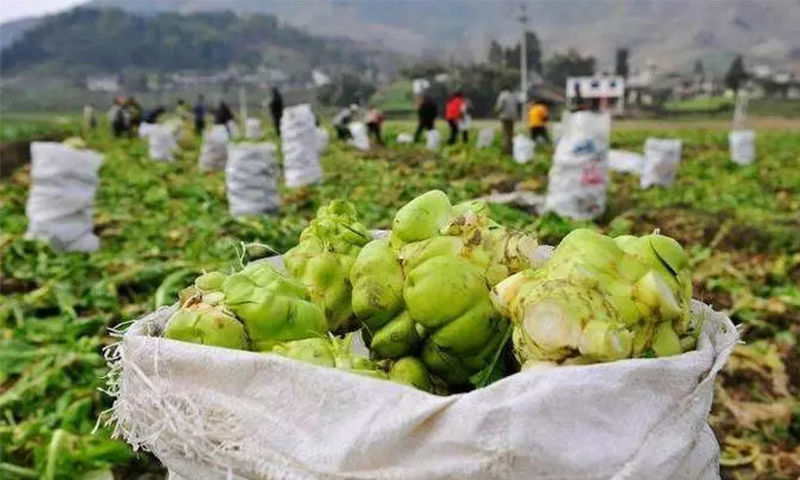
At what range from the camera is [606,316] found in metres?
Answer: 1.45

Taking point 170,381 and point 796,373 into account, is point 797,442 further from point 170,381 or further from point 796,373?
point 170,381

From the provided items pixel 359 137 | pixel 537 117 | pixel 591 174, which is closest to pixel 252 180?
pixel 591 174

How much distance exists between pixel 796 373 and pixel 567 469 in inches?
181

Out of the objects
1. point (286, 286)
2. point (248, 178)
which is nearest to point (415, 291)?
point (286, 286)

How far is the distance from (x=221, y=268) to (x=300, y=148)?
848 centimetres

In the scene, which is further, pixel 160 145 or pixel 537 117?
pixel 537 117

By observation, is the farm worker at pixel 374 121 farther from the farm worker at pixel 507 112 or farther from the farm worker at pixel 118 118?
the farm worker at pixel 118 118

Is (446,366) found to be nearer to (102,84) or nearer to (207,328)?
(207,328)

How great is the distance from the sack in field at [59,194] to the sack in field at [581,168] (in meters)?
4.98

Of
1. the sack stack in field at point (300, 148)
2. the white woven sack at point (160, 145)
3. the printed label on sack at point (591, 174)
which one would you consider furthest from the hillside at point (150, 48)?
the printed label on sack at point (591, 174)

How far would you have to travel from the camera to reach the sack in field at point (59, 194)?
8.43 metres

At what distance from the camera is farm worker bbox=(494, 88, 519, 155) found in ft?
64.4

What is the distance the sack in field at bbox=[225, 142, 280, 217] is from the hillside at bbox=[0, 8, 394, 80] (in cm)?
14575

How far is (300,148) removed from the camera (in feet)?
47.4
